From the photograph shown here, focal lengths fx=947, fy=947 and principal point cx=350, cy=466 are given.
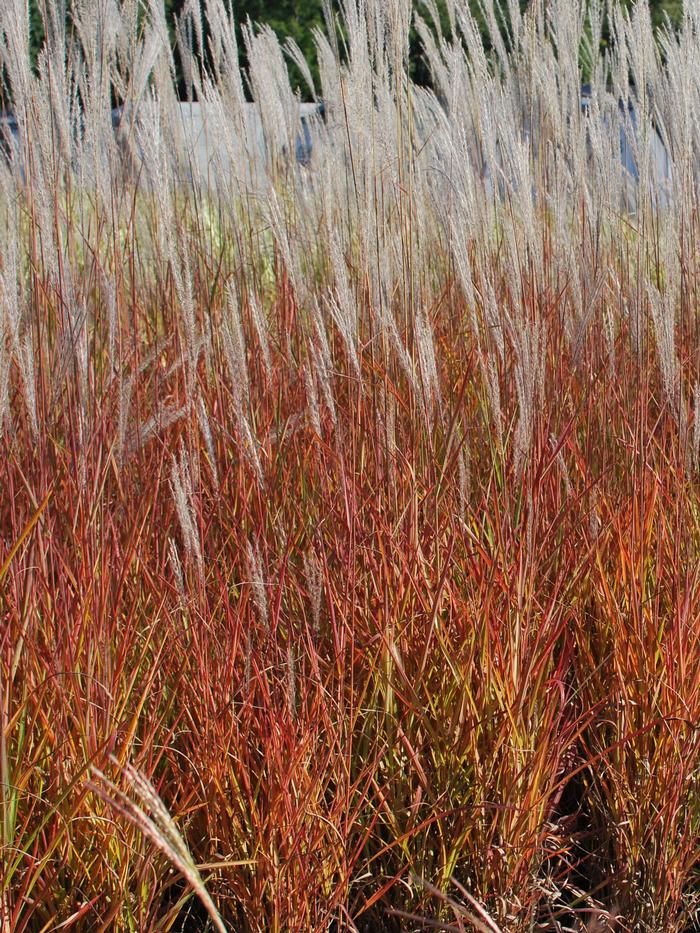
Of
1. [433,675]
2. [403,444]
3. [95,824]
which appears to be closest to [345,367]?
[403,444]

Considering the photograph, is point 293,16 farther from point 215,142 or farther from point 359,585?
point 359,585

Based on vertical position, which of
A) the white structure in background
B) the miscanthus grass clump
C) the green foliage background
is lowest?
the miscanthus grass clump

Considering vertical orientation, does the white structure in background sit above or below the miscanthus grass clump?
above

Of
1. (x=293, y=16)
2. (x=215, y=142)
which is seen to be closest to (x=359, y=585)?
(x=215, y=142)

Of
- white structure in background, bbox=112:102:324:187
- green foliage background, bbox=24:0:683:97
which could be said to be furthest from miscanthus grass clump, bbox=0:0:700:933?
green foliage background, bbox=24:0:683:97

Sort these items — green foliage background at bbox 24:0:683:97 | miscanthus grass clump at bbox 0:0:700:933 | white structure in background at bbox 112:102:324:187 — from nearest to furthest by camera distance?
miscanthus grass clump at bbox 0:0:700:933
white structure in background at bbox 112:102:324:187
green foliage background at bbox 24:0:683:97

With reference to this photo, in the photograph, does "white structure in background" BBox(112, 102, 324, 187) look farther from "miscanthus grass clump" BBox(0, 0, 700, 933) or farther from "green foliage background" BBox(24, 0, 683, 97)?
"green foliage background" BBox(24, 0, 683, 97)

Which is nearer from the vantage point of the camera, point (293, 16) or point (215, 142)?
point (215, 142)

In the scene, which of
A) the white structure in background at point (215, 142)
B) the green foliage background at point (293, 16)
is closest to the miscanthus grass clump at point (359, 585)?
the white structure in background at point (215, 142)

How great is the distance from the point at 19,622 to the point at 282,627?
1.54ft

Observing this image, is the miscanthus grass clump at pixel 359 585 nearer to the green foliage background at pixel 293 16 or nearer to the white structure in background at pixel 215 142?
the white structure in background at pixel 215 142

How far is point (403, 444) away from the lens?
1894 millimetres

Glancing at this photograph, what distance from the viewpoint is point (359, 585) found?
5.58 feet

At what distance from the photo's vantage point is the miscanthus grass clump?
144cm
